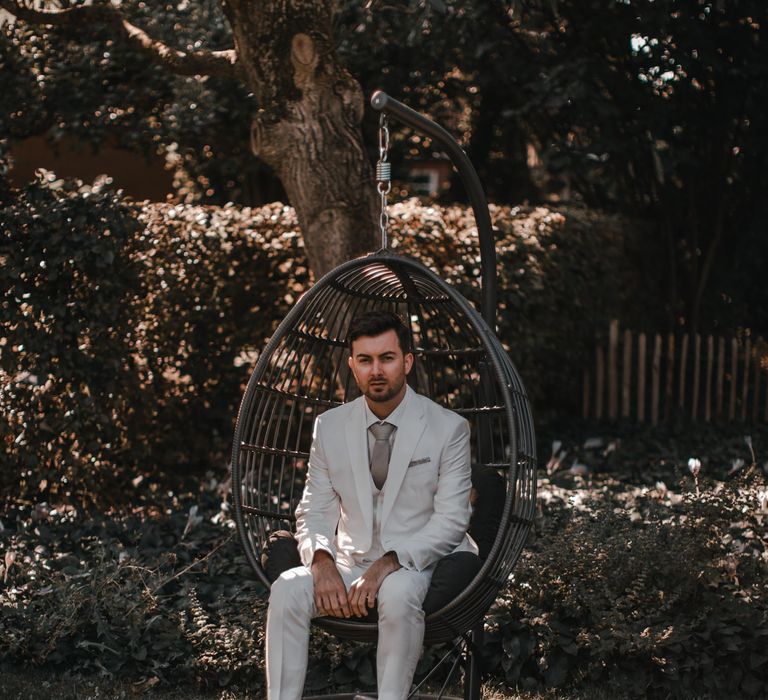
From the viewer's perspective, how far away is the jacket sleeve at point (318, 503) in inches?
149

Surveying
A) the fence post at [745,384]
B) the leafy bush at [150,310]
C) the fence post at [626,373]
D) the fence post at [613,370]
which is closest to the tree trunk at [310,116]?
the leafy bush at [150,310]

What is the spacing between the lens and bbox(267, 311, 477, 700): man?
3.46 metres

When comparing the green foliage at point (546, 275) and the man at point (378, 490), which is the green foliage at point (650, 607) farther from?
the green foliage at point (546, 275)

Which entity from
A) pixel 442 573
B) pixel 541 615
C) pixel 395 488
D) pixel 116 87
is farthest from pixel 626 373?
pixel 442 573

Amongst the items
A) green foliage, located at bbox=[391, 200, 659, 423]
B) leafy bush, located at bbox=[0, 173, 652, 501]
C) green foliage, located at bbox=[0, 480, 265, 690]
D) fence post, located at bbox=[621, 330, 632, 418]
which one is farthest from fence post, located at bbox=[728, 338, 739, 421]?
green foliage, located at bbox=[0, 480, 265, 690]

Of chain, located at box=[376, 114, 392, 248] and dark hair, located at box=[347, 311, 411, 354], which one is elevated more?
chain, located at box=[376, 114, 392, 248]

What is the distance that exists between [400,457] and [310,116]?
2802mm

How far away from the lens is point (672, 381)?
10.1 m

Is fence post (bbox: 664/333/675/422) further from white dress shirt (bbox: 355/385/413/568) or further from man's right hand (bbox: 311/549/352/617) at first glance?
man's right hand (bbox: 311/549/352/617)

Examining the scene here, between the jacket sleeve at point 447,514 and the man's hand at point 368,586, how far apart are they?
59 mm

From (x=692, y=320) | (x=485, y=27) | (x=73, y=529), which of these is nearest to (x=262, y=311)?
(x=73, y=529)

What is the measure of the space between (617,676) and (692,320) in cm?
766

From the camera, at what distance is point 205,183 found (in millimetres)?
11906

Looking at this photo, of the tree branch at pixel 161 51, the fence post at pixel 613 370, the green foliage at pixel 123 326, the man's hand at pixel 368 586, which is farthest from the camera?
the fence post at pixel 613 370
